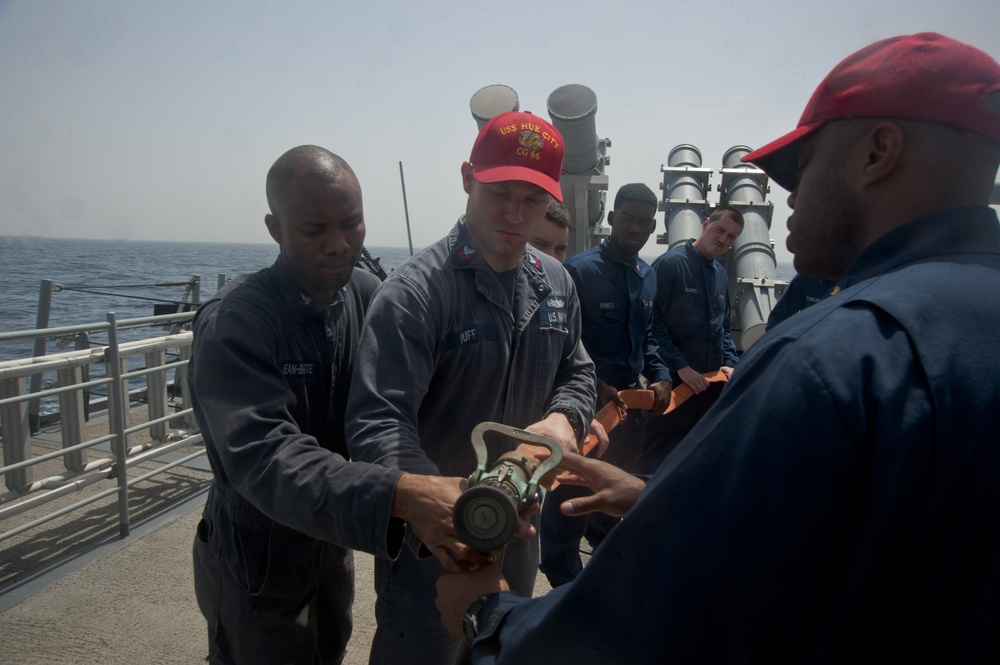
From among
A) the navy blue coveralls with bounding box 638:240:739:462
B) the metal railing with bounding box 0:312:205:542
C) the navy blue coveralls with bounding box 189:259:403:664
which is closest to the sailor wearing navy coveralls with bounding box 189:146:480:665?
the navy blue coveralls with bounding box 189:259:403:664

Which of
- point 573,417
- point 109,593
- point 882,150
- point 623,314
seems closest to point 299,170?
point 573,417

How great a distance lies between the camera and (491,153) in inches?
82.2

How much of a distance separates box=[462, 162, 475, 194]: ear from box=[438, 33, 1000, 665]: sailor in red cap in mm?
1360

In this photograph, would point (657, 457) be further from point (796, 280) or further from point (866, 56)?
point (866, 56)

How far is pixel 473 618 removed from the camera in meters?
1.26

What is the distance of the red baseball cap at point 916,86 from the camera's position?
39.6 inches

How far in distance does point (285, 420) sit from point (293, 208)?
672 millimetres

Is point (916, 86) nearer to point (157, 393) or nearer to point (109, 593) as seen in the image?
point (109, 593)

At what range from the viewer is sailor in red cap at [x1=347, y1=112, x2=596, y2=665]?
1.79 metres

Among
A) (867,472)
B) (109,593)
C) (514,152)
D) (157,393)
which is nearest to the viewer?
(867,472)

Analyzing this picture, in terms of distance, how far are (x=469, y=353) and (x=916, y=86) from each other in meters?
1.32

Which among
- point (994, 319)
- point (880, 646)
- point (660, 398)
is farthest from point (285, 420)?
point (660, 398)

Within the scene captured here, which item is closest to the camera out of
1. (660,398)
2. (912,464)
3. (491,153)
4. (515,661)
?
(912,464)

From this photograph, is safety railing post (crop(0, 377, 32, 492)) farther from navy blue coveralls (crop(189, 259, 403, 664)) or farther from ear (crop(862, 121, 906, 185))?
ear (crop(862, 121, 906, 185))
